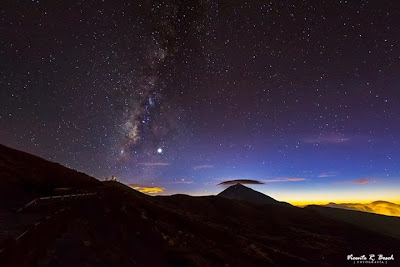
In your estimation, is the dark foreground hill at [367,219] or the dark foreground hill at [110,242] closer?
the dark foreground hill at [110,242]

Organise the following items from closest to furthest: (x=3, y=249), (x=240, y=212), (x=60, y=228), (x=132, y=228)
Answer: (x=3, y=249), (x=60, y=228), (x=132, y=228), (x=240, y=212)

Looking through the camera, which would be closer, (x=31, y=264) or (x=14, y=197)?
(x=31, y=264)

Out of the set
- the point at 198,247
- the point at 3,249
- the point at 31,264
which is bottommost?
the point at 198,247

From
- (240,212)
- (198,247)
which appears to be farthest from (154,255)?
(240,212)

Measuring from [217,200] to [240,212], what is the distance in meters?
10.8

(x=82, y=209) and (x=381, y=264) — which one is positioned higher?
(x=82, y=209)

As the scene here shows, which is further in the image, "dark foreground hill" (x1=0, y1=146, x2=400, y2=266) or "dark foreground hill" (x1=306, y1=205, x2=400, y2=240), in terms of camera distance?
"dark foreground hill" (x1=306, y1=205, x2=400, y2=240)

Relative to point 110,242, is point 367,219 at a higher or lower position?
higher

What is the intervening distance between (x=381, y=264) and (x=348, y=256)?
5713 mm

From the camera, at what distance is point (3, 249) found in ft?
21.5

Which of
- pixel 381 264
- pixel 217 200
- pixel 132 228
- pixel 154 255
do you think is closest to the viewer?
pixel 154 255

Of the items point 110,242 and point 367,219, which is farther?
point 367,219

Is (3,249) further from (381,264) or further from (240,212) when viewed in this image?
(240,212)

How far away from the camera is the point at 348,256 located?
47.1m
